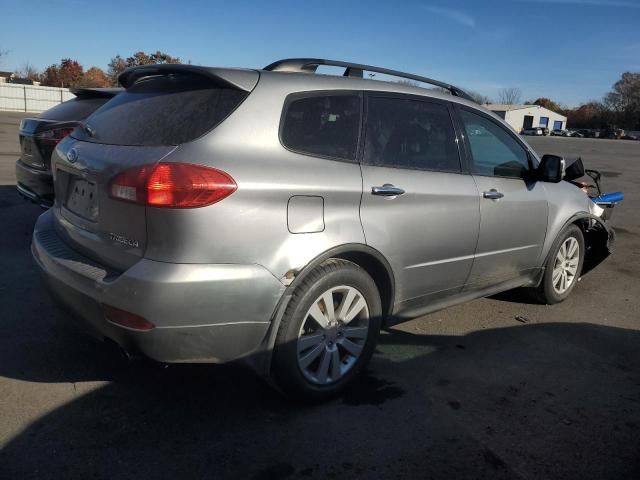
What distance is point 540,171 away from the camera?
4.39m

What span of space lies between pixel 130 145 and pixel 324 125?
105cm

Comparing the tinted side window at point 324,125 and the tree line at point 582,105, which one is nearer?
the tinted side window at point 324,125

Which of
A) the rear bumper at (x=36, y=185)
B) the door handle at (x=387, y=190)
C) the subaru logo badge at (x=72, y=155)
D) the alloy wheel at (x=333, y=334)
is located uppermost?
the subaru logo badge at (x=72, y=155)

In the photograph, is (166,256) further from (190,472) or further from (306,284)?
(190,472)

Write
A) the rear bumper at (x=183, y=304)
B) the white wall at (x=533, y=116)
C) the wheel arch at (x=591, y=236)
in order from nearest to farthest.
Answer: the rear bumper at (x=183, y=304) < the wheel arch at (x=591, y=236) < the white wall at (x=533, y=116)

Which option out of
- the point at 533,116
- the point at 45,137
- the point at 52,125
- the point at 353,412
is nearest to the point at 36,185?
the point at 45,137

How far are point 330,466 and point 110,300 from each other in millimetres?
1307

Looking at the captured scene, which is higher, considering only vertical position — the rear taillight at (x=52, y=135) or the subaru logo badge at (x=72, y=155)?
the rear taillight at (x=52, y=135)

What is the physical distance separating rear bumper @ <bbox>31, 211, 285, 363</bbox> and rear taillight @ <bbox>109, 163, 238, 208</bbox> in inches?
11.4

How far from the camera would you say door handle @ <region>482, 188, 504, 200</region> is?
12.8 feet

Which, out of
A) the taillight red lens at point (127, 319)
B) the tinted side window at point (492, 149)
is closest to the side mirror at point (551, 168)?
the tinted side window at point (492, 149)

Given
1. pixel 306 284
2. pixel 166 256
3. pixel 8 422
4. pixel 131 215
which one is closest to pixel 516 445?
pixel 306 284

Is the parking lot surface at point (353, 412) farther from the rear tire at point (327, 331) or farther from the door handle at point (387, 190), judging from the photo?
the door handle at point (387, 190)

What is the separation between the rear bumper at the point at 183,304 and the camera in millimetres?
2494
